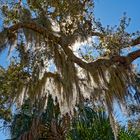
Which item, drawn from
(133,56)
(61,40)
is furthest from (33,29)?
(133,56)

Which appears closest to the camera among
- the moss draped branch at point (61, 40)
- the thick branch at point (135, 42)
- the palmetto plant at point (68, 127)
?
the moss draped branch at point (61, 40)

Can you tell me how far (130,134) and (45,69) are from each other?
282cm

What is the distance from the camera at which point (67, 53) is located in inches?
271

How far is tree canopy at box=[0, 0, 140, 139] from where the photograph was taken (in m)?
6.94

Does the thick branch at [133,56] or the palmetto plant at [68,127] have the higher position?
the palmetto plant at [68,127]

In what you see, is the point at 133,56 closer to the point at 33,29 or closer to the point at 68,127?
the point at 33,29

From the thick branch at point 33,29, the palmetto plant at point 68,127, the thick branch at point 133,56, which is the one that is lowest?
the thick branch at point 133,56

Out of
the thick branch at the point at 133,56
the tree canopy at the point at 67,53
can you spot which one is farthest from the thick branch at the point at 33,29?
the thick branch at the point at 133,56

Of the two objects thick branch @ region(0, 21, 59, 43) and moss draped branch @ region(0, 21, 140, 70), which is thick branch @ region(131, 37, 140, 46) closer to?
moss draped branch @ region(0, 21, 140, 70)

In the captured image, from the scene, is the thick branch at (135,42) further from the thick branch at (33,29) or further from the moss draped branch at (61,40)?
the thick branch at (33,29)

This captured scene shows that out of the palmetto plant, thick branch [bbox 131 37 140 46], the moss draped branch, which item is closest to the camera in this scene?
the moss draped branch

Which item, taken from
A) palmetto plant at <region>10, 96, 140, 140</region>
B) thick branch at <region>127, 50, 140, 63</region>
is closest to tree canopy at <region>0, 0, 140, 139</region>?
thick branch at <region>127, 50, 140, 63</region>

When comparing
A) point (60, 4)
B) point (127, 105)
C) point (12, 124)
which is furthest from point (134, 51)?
point (12, 124)

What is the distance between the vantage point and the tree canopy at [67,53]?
6938mm
